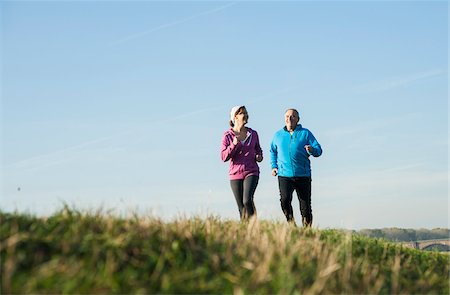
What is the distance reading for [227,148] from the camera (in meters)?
11.4

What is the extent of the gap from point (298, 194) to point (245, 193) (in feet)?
5.06

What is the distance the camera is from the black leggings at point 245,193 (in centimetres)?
1116

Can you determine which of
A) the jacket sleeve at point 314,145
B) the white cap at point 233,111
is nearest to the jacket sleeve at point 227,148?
the white cap at point 233,111

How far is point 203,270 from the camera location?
5.83 metres

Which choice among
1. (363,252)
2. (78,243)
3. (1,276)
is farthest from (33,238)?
(363,252)

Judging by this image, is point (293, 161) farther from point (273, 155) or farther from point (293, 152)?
point (273, 155)

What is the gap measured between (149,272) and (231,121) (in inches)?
241

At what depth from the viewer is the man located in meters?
12.1

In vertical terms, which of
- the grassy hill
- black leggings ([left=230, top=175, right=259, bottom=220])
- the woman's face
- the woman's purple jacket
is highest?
the woman's face

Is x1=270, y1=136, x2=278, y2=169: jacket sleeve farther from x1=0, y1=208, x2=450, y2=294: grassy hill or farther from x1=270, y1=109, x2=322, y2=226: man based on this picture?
x1=0, y1=208, x2=450, y2=294: grassy hill

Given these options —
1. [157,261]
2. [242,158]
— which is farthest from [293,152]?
[157,261]

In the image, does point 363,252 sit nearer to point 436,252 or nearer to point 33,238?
point 436,252

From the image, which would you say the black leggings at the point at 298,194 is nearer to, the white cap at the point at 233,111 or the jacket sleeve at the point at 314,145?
the jacket sleeve at the point at 314,145

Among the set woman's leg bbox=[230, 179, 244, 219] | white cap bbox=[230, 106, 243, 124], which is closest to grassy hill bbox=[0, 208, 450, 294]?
woman's leg bbox=[230, 179, 244, 219]
